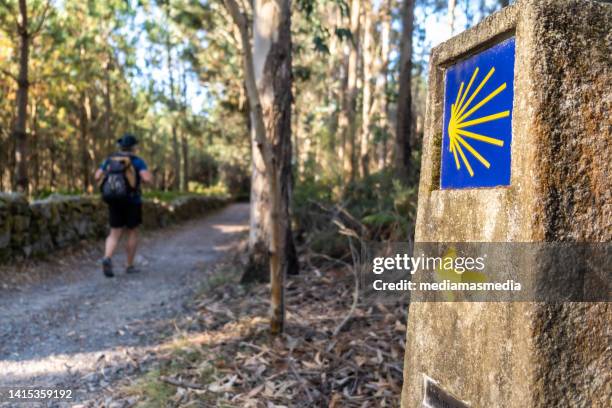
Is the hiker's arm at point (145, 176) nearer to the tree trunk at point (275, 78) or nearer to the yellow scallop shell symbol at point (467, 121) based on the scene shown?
the tree trunk at point (275, 78)

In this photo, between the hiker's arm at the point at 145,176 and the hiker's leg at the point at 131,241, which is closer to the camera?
the hiker's arm at the point at 145,176

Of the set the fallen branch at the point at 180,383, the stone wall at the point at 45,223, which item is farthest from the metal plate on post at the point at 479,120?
the stone wall at the point at 45,223

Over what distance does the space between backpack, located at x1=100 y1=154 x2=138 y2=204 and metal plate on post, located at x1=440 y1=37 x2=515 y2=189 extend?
206 inches

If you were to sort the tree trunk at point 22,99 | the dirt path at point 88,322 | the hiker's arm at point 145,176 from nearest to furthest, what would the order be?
the dirt path at point 88,322 < the hiker's arm at point 145,176 < the tree trunk at point 22,99

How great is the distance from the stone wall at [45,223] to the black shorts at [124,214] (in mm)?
1385

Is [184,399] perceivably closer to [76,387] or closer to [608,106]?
[76,387]

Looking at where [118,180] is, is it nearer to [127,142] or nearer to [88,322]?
[127,142]

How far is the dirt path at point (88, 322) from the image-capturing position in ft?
12.3

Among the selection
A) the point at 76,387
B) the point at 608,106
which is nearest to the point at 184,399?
the point at 76,387

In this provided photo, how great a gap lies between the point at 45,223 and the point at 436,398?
7.18m

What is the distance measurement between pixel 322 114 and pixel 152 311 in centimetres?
1733

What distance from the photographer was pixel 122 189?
6711mm

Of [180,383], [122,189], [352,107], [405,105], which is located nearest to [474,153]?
[180,383]

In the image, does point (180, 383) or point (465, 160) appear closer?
point (465, 160)
